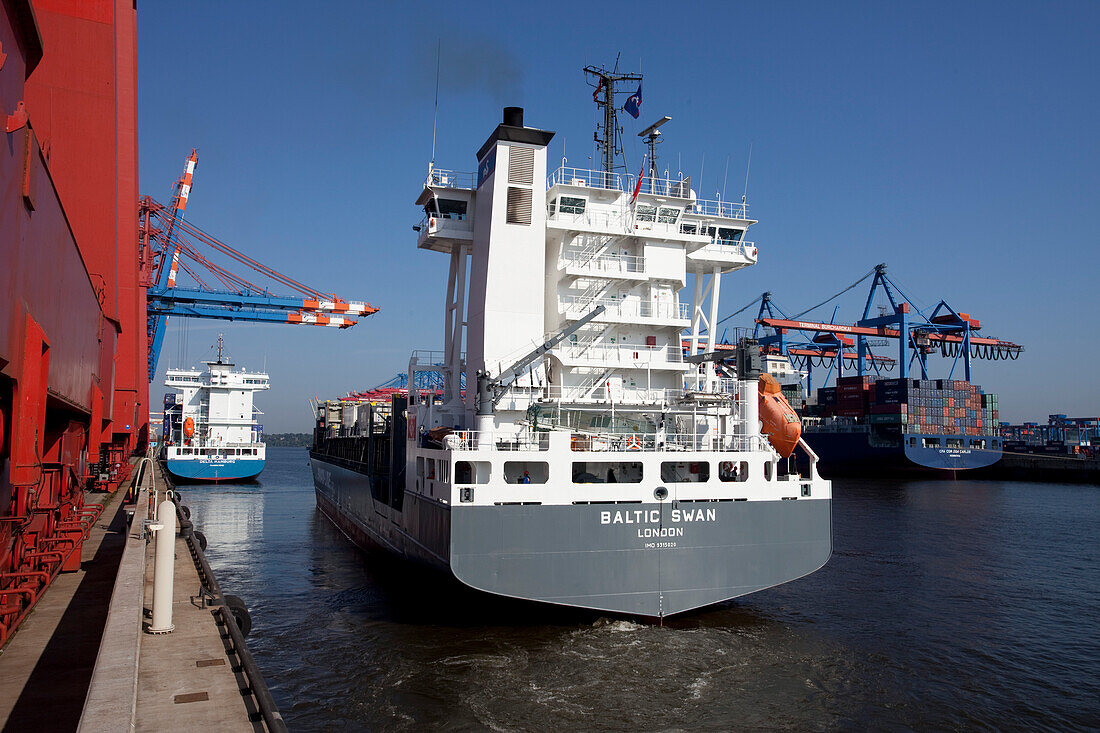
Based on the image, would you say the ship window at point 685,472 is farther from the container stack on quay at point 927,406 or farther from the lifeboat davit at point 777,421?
the container stack on quay at point 927,406

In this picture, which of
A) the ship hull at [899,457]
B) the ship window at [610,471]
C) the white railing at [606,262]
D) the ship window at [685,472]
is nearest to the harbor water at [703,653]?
the ship window at [610,471]

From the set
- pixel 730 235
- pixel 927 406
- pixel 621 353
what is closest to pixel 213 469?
pixel 621 353

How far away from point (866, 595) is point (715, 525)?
245 inches

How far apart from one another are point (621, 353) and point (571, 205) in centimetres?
373

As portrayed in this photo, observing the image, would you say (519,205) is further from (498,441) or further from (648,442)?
(648,442)

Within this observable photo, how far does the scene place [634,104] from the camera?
20.4m

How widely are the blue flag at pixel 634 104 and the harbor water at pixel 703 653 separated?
12.7 metres

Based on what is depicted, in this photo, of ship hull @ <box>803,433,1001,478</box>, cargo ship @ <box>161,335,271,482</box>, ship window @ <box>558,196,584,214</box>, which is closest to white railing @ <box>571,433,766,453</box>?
ship window @ <box>558,196,584,214</box>

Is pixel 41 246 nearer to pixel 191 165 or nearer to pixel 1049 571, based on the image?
pixel 1049 571

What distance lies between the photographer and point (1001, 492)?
47.5 meters

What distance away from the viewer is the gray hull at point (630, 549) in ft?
42.1

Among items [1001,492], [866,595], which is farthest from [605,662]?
[1001,492]

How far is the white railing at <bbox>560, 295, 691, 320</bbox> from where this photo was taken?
17719 mm

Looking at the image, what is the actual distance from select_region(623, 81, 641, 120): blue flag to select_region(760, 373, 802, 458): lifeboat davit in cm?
837
